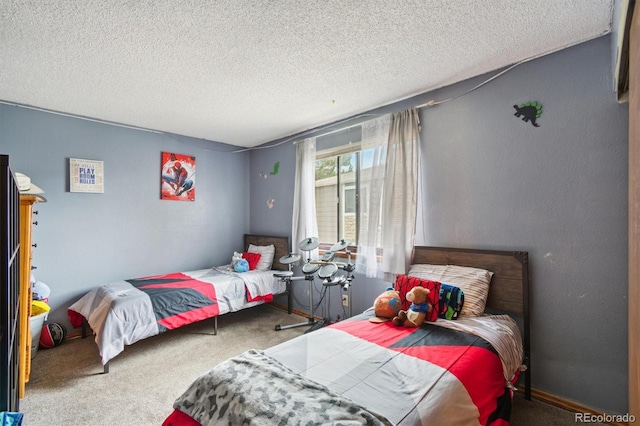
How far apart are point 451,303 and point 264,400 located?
1.43m

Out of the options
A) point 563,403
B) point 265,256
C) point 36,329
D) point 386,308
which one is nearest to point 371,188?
point 386,308

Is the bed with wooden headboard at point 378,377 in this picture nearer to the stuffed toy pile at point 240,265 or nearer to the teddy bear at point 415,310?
the teddy bear at point 415,310

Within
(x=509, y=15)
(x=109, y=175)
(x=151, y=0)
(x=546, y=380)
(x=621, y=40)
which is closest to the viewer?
(x=621, y=40)

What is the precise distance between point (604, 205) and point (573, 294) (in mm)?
607

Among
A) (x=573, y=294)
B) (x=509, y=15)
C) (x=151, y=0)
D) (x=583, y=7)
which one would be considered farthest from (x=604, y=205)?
(x=151, y=0)

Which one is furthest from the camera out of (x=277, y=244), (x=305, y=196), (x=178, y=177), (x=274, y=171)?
(x=274, y=171)

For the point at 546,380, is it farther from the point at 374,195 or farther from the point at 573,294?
the point at 374,195

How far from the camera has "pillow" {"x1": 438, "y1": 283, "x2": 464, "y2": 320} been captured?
6.66 ft

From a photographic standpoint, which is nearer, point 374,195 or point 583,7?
point 583,7

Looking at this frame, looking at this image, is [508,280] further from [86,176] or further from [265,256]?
[86,176]

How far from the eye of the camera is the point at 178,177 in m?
4.01

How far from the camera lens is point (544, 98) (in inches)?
81.7

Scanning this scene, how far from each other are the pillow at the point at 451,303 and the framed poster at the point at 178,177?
A: 3488mm

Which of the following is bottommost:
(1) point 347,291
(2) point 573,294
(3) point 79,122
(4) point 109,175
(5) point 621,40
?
(1) point 347,291
